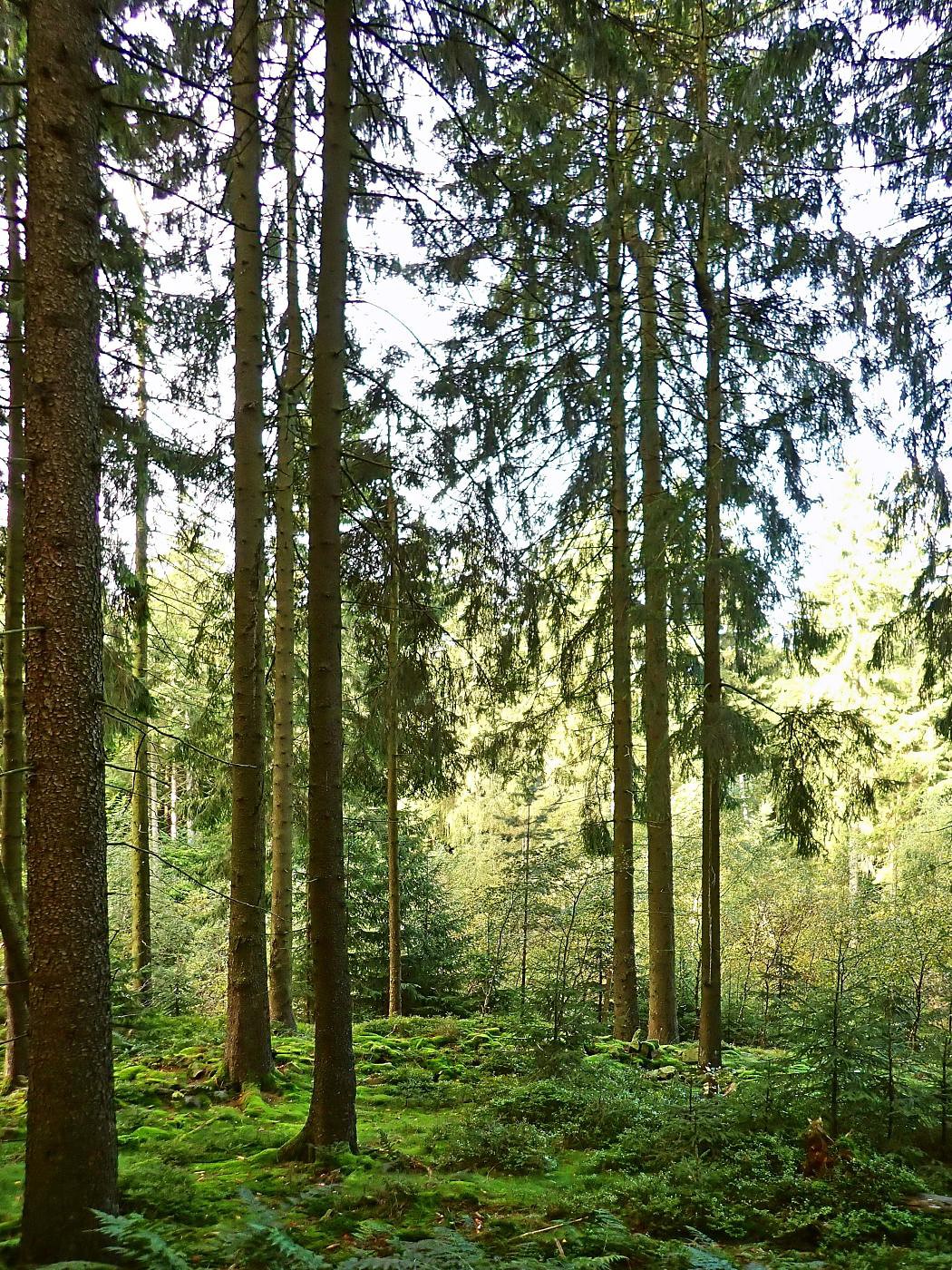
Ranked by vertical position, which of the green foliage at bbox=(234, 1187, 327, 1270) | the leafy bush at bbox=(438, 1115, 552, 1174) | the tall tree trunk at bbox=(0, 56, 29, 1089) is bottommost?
the leafy bush at bbox=(438, 1115, 552, 1174)

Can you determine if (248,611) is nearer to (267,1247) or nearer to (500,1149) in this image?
(500,1149)

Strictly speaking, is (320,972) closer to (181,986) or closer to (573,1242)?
(573,1242)

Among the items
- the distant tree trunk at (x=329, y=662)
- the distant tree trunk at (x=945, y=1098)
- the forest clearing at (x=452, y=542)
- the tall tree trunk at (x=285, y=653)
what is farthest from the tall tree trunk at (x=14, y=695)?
the distant tree trunk at (x=945, y=1098)

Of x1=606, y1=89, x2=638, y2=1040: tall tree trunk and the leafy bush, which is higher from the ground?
x1=606, y1=89, x2=638, y2=1040: tall tree trunk

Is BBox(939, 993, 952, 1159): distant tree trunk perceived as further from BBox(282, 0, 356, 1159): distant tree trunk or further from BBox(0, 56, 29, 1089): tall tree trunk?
BBox(0, 56, 29, 1089): tall tree trunk

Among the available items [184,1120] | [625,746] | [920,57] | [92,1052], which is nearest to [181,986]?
[184,1120]

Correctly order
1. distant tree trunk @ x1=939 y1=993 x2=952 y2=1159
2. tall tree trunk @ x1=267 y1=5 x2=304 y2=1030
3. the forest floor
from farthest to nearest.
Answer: tall tree trunk @ x1=267 y1=5 x2=304 y2=1030 → distant tree trunk @ x1=939 y1=993 x2=952 y2=1159 → the forest floor

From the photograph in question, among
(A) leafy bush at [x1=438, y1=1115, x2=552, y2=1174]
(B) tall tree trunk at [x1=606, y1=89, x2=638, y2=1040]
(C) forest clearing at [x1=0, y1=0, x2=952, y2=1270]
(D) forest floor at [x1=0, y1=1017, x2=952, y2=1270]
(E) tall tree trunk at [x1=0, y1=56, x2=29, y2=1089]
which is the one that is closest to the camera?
(D) forest floor at [x1=0, y1=1017, x2=952, y2=1270]

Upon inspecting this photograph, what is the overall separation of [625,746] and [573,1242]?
5.81 meters

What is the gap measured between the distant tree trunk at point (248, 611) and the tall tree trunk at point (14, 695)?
1.52m

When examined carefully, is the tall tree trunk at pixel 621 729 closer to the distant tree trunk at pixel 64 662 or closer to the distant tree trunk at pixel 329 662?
the distant tree trunk at pixel 329 662

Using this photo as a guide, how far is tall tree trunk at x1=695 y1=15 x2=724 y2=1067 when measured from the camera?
641 cm

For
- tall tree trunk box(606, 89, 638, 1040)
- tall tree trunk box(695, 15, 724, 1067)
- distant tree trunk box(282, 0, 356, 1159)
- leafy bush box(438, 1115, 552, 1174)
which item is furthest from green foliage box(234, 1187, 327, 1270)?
tall tree trunk box(606, 89, 638, 1040)

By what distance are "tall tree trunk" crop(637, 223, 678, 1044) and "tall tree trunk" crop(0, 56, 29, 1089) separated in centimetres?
551
